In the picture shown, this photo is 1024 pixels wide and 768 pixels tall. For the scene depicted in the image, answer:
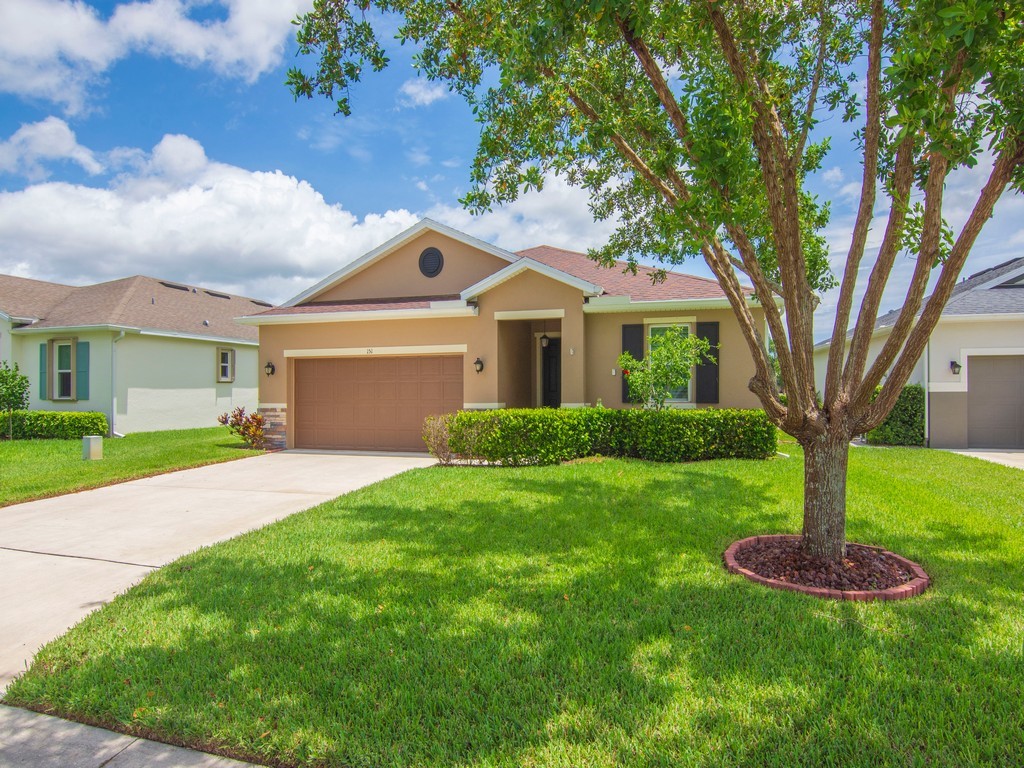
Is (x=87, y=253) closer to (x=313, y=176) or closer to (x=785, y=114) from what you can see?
(x=313, y=176)

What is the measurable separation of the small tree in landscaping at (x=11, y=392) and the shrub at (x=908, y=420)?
23.8 m

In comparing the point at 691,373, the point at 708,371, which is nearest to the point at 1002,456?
the point at 708,371

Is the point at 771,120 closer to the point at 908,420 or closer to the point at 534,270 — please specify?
the point at 534,270

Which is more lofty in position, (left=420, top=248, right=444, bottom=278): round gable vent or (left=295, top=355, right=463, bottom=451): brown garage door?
(left=420, top=248, right=444, bottom=278): round gable vent

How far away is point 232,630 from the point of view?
3.65 meters

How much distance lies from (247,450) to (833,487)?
1257 centimetres

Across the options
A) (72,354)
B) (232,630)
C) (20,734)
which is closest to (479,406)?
(232,630)

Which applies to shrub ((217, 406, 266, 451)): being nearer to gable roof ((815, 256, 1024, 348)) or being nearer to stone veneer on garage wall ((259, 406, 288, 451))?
stone veneer on garage wall ((259, 406, 288, 451))

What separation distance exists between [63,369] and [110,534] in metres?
14.6

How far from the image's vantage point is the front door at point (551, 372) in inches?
590

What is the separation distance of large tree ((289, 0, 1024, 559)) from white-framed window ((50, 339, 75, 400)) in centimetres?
1584

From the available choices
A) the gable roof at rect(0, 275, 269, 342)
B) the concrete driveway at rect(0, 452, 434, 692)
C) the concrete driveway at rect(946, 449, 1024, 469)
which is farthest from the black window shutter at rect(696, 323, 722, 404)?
the gable roof at rect(0, 275, 269, 342)

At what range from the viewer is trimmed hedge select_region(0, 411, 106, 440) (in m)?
15.7

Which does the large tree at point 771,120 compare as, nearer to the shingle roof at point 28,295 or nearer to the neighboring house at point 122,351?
the neighboring house at point 122,351
